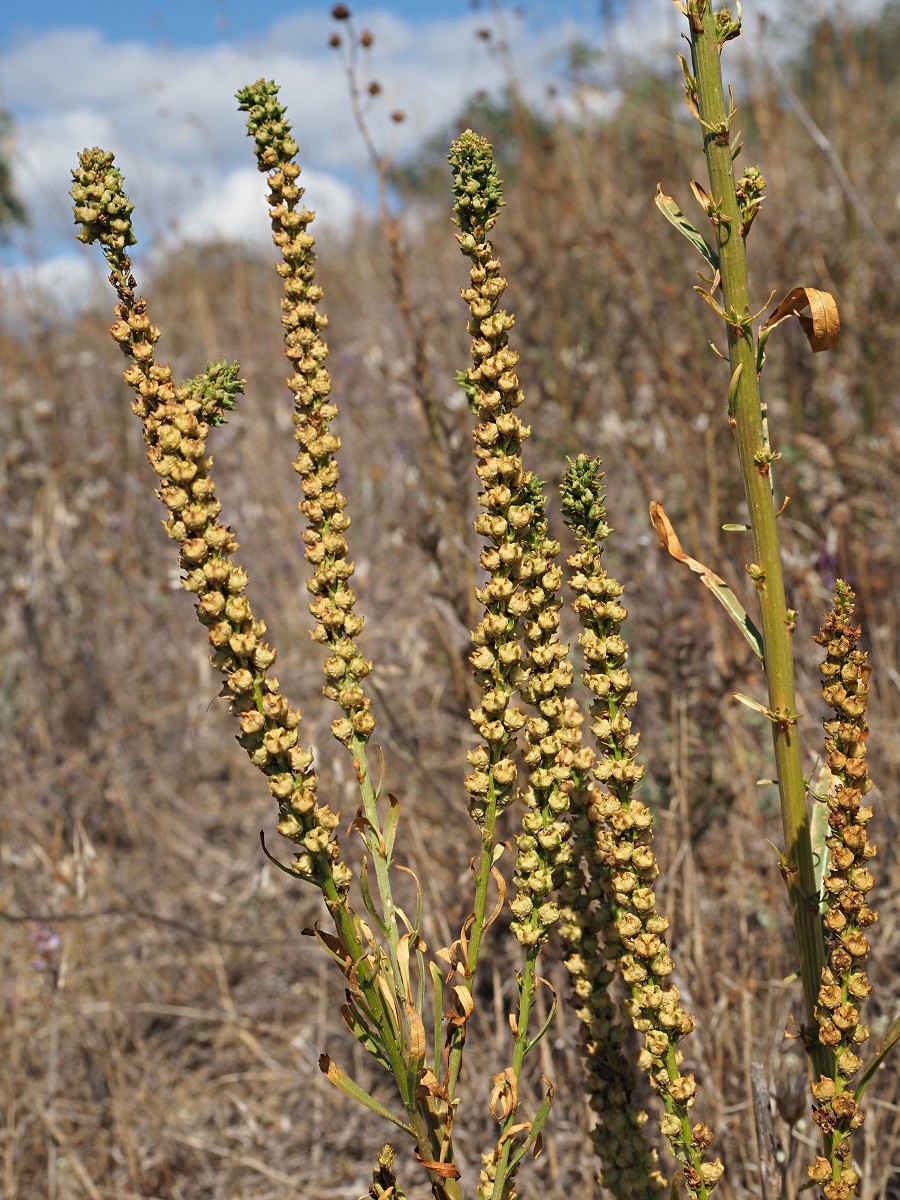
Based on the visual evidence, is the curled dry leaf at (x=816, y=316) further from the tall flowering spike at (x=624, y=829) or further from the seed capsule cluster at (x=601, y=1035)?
the seed capsule cluster at (x=601, y=1035)

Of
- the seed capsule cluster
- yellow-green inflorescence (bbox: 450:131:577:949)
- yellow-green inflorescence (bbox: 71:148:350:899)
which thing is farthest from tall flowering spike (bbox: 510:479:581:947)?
yellow-green inflorescence (bbox: 71:148:350:899)

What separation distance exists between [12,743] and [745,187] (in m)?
3.48

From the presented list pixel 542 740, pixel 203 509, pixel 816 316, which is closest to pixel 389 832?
pixel 542 740

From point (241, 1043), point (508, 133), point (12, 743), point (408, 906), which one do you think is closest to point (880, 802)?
point (408, 906)

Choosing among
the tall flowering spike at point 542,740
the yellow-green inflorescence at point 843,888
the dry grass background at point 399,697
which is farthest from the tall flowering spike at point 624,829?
the dry grass background at point 399,697

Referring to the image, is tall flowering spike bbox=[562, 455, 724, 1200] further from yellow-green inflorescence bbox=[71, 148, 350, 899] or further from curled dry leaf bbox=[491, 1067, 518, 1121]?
yellow-green inflorescence bbox=[71, 148, 350, 899]

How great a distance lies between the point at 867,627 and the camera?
3.30m

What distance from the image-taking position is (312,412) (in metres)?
1.08

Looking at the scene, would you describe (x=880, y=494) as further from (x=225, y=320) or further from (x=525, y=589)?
(x=225, y=320)

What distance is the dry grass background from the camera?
236 centimetres

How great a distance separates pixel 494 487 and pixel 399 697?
269 cm

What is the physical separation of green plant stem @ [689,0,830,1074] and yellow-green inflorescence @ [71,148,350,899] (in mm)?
535

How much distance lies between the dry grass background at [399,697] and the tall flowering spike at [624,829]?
415mm

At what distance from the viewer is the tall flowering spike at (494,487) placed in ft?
3.31
